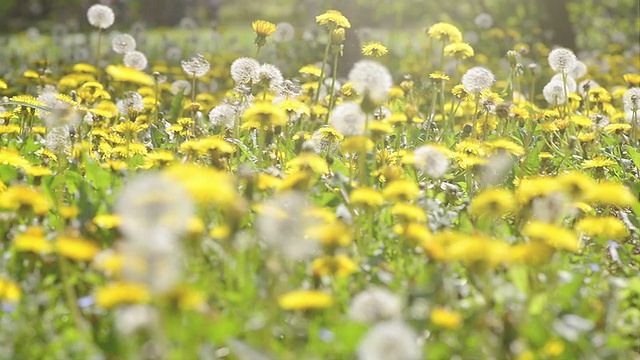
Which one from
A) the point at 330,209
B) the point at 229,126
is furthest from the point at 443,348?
the point at 229,126

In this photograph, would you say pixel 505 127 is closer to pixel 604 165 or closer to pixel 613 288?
pixel 604 165

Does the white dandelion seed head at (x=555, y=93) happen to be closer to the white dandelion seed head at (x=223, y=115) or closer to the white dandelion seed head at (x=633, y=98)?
Answer: the white dandelion seed head at (x=633, y=98)

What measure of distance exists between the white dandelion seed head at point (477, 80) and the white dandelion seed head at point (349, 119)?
95cm

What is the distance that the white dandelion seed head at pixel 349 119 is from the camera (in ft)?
8.79

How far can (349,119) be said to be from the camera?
2.69m

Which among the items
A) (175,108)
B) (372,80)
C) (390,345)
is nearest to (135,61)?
(175,108)

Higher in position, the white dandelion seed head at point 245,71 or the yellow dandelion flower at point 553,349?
the yellow dandelion flower at point 553,349

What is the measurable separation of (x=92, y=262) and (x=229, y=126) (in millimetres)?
1703

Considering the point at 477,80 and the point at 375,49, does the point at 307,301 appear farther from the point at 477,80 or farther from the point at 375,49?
the point at 375,49

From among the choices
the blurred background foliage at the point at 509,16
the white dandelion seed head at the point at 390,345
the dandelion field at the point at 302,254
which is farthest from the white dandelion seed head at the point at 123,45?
the white dandelion seed head at the point at 390,345

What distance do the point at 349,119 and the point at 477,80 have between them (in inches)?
39.9

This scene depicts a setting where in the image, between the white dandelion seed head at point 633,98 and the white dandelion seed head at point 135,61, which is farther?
the white dandelion seed head at point 135,61

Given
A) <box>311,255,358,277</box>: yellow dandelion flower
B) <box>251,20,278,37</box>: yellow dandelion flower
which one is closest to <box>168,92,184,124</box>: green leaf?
<box>251,20,278,37</box>: yellow dandelion flower

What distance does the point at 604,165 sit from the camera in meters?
3.14
